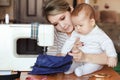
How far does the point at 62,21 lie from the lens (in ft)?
5.02

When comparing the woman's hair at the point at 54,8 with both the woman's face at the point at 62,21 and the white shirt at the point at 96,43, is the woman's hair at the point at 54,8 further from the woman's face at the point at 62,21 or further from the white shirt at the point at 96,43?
the white shirt at the point at 96,43

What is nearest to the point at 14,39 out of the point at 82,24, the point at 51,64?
the point at 51,64

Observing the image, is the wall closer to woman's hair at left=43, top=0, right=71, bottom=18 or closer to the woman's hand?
woman's hair at left=43, top=0, right=71, bottom=18

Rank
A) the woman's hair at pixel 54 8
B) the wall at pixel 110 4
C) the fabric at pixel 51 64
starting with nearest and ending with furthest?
1. the fabric at pixel 51 64
2. the woman's hair at pixel 54 8
3. the wall at pixel 110 4

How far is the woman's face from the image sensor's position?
152cm

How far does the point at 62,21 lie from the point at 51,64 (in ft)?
0.88

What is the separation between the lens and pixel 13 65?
1.50m

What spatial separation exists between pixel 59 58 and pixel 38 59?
0.10 m

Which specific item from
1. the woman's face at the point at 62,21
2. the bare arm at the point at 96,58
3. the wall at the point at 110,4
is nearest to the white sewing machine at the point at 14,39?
the woman's face at the point at 62,21

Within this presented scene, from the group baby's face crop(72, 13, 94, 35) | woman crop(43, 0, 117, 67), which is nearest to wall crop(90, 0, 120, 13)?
woman crop(43, 0, 117, 67)

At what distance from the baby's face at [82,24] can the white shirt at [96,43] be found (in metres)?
0.03

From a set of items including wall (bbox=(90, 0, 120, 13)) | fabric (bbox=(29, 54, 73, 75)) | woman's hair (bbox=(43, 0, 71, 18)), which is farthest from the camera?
wall (bbox=(90, 0, 120, 13))

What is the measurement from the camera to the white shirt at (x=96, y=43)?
1418 mm

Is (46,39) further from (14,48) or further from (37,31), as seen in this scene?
(14,48)
